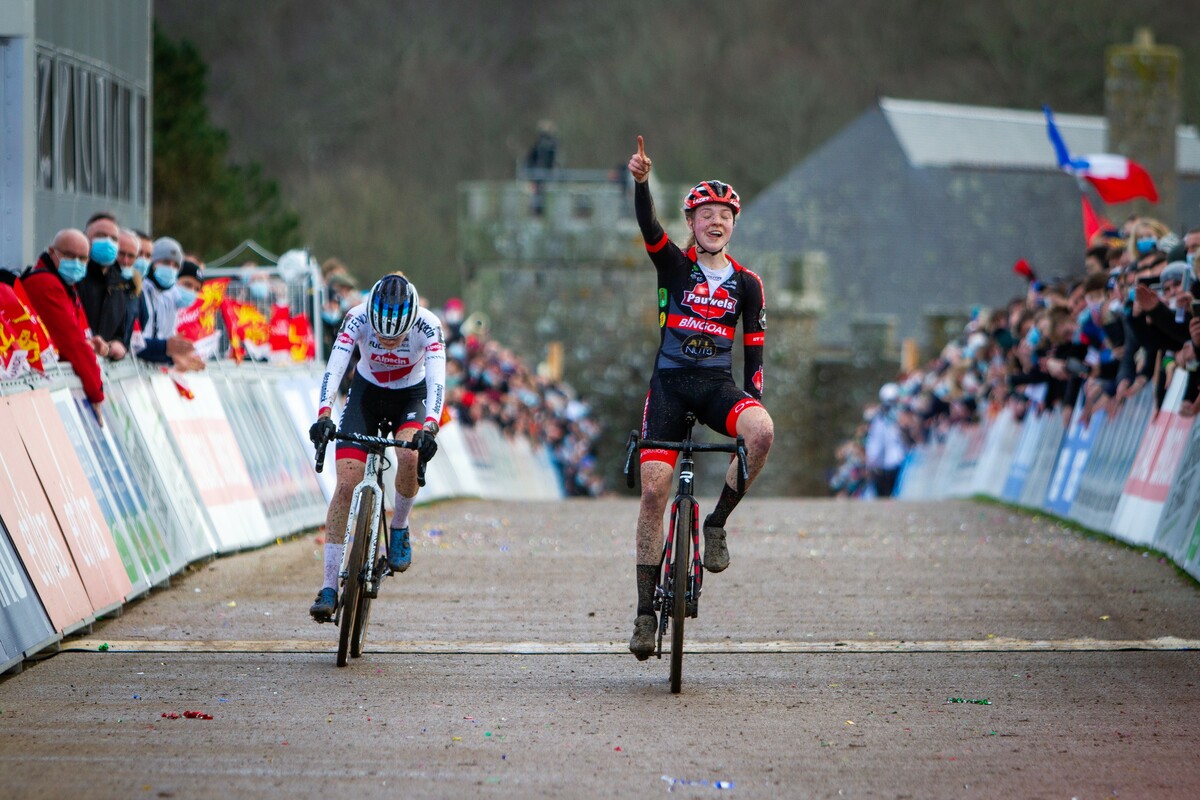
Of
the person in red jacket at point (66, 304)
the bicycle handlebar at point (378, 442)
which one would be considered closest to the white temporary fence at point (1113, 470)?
the bicycle handlebar at point (378, 442)

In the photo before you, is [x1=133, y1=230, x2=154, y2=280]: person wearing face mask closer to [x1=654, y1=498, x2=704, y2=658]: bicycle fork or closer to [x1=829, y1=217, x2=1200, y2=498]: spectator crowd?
[x1=654, y1=498, x2=704, y2=658]: bicycle fork

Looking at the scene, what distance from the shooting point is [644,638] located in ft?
29.3

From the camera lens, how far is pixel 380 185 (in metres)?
A: 68.3

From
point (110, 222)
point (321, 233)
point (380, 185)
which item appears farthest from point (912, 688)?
point (380, 185)

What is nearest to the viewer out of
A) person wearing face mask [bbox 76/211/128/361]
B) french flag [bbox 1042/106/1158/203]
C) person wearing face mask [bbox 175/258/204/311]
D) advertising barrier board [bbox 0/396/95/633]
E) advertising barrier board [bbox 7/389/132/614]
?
advertising barrier board [bbox 0/396/95/633]

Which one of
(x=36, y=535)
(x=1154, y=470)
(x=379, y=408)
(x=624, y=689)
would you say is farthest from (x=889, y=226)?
(x=624, y=689)

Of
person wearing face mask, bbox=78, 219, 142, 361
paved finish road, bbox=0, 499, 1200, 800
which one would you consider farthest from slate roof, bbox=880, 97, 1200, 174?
person wearing face mask, bbox=78, 219, 142, 361

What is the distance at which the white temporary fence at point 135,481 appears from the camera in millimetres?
9547

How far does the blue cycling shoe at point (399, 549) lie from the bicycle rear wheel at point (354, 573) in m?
0.70

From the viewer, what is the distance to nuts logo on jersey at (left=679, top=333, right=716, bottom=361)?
9023 mm

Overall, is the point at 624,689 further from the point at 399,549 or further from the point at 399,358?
the point at 399,358

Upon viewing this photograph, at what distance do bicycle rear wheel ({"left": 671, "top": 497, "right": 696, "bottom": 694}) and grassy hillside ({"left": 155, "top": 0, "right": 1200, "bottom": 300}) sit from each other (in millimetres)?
56951

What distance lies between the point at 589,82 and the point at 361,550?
73.5m

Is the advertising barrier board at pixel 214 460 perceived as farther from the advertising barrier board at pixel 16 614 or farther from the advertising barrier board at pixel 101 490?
the advertising barrier board at pixel 16 614
